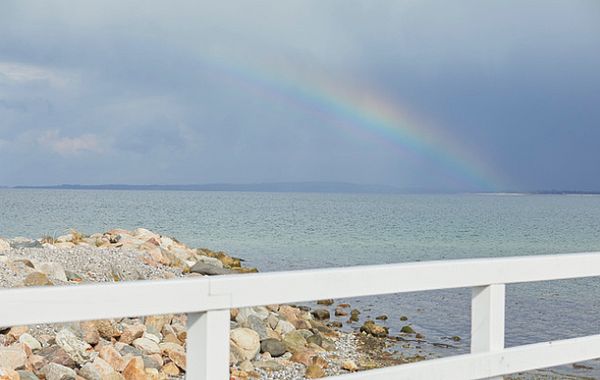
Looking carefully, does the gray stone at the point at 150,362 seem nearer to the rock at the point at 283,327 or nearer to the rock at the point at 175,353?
the rock at the point at 175,353

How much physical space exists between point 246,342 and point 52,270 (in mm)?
3032

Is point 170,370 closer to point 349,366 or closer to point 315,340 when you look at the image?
point 349,366

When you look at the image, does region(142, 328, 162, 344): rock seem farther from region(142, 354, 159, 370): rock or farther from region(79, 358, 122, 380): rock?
region(79, 358, 122, 380): rock

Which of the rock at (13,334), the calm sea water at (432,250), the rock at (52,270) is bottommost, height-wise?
the calm sea water at (432,250)

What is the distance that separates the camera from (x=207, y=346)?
2436mm

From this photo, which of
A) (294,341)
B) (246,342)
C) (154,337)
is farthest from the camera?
(294,341)

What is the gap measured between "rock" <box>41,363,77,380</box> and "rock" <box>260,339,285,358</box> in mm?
4813

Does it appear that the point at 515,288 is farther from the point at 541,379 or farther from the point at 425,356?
the point at 541,379

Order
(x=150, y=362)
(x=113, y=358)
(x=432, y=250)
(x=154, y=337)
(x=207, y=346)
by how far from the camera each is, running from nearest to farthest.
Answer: (x=207, y=346) → (x=113, y=358) → (x=150, y=362) → (x=154, y=337) → (x=432, y=250)

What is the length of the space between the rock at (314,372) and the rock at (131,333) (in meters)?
2.42

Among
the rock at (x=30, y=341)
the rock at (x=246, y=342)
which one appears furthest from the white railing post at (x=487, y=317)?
the rock at (x=246, y=342)

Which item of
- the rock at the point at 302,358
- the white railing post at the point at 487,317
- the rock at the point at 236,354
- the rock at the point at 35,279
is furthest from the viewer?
the rock at the point at 302,358

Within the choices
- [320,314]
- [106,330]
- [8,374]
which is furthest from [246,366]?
[320,314]

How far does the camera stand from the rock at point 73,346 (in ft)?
28.2
